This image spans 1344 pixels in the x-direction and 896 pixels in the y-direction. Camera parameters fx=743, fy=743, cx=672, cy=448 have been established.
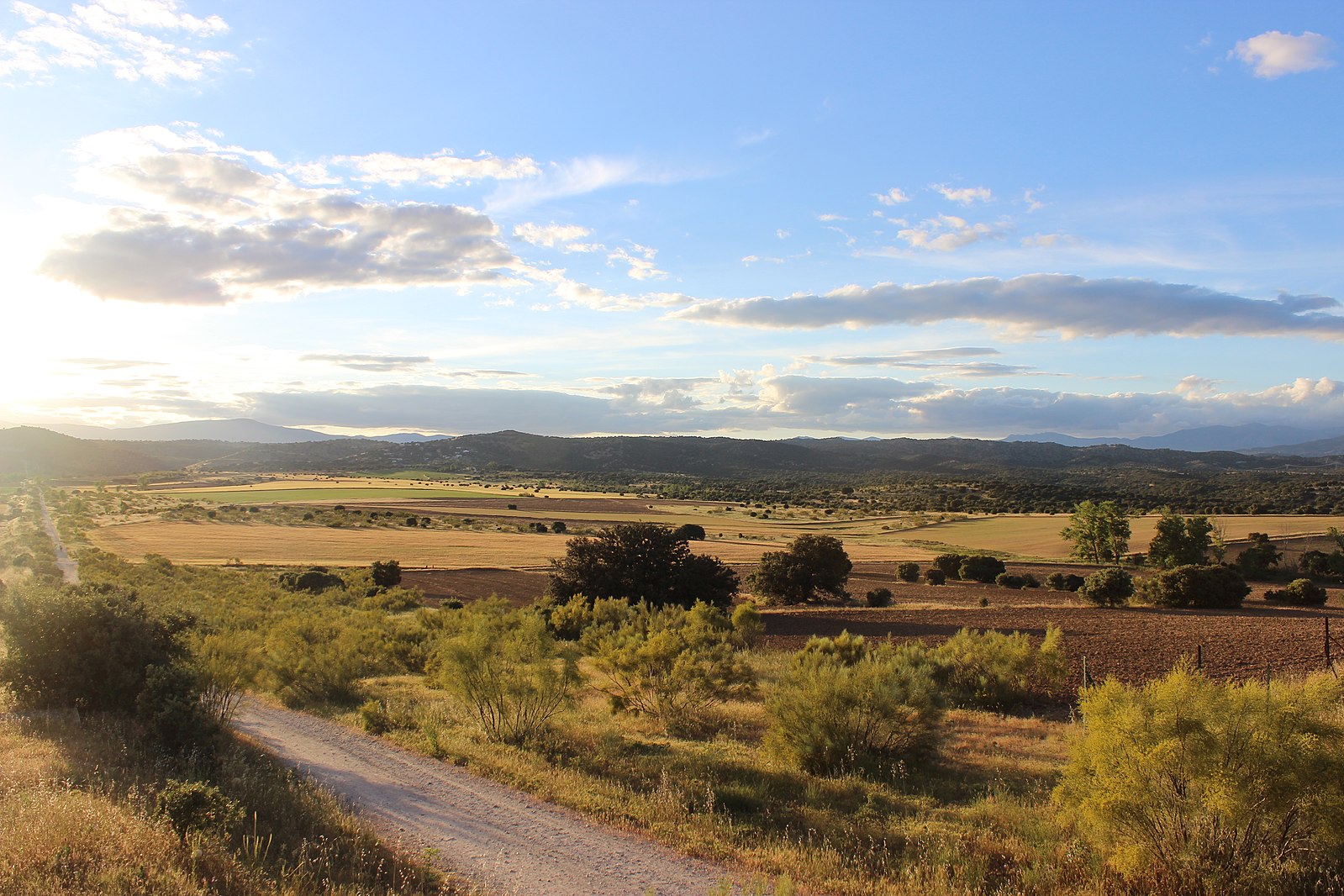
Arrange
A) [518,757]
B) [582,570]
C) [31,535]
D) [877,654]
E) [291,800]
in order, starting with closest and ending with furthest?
1. [291,800]
2. [518,757]
3. [877,654]
4. [582,570]
5. [31,535]

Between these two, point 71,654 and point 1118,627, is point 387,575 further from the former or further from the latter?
point 1118,627

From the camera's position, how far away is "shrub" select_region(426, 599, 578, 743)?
44.3 feet

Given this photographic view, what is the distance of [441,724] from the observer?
14641 mm

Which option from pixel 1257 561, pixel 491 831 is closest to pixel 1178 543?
pixel 1257 561

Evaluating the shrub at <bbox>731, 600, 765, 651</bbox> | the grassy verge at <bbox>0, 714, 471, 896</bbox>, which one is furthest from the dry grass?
the grassy verge at <bbox>0, 714, 471, 896</bbox>

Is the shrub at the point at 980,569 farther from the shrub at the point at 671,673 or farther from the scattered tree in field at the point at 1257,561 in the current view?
the shrub at the point at 671,673

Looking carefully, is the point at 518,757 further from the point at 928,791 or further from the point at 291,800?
the point at 928,791

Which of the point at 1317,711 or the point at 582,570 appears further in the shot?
the point at 582,570

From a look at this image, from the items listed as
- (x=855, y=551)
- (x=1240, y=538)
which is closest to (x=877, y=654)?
(x=855, y=551)

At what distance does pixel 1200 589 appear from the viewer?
34.0 m

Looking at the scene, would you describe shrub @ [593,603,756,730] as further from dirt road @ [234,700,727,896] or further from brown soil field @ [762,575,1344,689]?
brown soil field @ [762,575,1344,689]

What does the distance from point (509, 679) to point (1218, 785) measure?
10.4 metres

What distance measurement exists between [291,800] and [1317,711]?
11249mm

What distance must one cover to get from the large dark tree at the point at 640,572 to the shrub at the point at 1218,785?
2265cm
